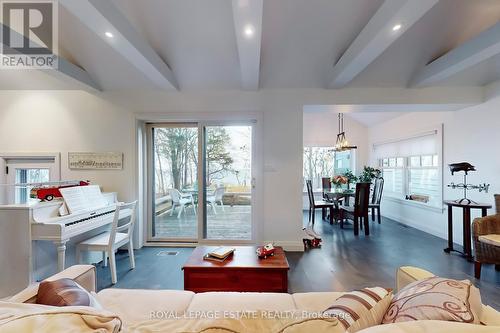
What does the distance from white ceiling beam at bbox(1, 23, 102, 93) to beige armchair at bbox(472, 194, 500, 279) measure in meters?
5.49

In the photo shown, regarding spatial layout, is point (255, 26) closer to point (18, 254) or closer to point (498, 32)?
point (498, 32)

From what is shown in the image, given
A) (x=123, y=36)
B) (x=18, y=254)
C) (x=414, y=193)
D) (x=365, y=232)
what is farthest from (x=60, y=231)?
(x=414, y=193)

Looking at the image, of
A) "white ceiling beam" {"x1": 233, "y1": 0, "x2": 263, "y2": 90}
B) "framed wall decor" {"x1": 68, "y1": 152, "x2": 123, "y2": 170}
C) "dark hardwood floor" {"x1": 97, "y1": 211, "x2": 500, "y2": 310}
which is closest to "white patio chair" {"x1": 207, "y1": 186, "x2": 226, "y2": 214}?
"dark hardwood floor" {"x1": 97, "y1": 211, "x2": 500, "y2": 310}

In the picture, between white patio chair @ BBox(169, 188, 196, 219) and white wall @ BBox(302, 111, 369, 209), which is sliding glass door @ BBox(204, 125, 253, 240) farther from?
white wall @ BBox(302, 111, 369, 209)

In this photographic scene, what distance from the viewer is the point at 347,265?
318cm

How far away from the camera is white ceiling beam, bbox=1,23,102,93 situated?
119 inches

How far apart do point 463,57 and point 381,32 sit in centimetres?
135

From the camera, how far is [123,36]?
234 cm

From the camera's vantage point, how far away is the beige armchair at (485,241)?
2.73m

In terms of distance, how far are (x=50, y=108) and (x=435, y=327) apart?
507 cm

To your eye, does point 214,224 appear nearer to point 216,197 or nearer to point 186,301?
point 216,197

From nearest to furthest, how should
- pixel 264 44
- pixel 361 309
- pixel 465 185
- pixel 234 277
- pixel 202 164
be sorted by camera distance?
pixel 361 309, pixel 234 277, pixel 264 44, pixel 465 185, pixel 202 164

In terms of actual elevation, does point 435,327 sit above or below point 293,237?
above

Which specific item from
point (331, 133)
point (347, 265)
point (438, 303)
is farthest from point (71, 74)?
point (331, 133)
